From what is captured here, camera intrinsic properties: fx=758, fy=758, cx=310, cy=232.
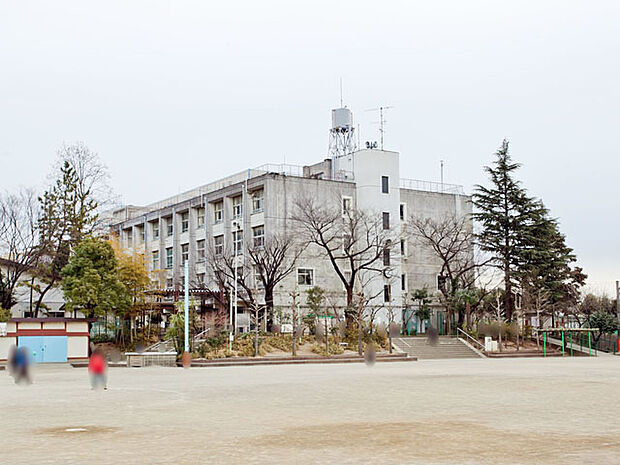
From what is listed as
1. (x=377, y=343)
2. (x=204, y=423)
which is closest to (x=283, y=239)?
(x=377, y=343)

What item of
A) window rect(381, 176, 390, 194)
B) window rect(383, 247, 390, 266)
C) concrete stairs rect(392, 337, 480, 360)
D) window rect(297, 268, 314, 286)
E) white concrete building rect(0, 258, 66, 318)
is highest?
window rect(381, 176, 390, 194)

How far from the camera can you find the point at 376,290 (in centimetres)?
6228

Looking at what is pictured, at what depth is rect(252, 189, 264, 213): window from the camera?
60438 millimetres

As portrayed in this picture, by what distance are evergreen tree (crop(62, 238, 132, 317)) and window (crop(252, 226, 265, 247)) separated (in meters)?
15.7

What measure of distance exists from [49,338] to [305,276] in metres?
23.4

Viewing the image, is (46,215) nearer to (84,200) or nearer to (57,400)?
(84,200)

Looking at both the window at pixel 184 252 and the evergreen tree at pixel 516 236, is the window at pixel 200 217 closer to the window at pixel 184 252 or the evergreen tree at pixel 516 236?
the window at pixel 184 252

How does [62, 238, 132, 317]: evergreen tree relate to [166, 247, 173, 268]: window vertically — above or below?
below

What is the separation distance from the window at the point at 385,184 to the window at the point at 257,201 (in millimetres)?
10249

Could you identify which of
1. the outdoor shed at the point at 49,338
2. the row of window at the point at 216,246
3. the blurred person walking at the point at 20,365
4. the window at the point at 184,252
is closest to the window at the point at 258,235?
the row of window at the point at 216,246

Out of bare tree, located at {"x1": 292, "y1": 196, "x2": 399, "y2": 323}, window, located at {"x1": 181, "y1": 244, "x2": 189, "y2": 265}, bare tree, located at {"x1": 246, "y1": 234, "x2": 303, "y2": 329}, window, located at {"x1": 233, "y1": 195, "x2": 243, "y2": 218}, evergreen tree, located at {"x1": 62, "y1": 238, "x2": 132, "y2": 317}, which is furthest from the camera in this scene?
window, located at {"x1": 181, "y1": 244, "x2": 189, "y2": 265}

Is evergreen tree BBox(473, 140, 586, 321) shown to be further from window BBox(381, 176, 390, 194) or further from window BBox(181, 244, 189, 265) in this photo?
window BBox(181, 244, 189, 265)

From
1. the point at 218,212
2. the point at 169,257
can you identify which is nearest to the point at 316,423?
the point at 218,212

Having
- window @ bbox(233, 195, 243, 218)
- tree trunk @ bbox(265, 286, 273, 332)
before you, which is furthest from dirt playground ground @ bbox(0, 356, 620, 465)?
window @ bbox(233, 195, 243, 218)
